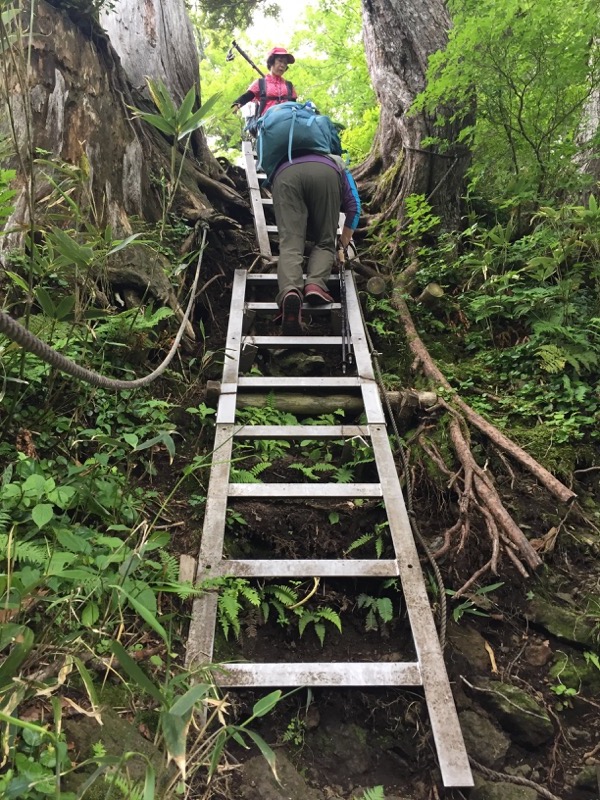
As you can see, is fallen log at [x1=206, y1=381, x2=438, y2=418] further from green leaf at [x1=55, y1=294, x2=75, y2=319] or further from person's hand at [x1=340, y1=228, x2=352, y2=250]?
person's hand at [x1=340, y1=228, x2=352, y2=250]

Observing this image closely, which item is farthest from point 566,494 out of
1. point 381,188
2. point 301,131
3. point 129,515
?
point 381,188

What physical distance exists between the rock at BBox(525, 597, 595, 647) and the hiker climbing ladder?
0.58 m

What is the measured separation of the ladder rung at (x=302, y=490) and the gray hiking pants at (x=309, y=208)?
2.01m

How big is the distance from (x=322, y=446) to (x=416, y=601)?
1214 mm

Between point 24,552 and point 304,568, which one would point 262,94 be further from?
point 24,552

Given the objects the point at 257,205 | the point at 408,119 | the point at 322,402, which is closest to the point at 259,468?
the point at 322,402

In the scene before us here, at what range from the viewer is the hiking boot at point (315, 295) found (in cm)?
419

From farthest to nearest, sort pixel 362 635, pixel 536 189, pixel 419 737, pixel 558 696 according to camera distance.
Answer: pixel 536 189, pixel 362 635, pixel 558 696, pixel 419 737

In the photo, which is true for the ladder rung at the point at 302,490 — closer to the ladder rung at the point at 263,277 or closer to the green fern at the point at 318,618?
the green fern at the point at 318,618

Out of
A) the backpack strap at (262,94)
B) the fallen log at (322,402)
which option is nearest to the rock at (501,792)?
the fallen log at (322,402)

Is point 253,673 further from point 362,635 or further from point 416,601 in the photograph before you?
point 416,601

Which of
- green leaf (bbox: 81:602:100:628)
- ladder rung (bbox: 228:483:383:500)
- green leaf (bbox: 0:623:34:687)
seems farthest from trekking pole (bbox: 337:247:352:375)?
green leaf (bbox: 0:623:34:687)

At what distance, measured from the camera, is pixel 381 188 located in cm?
623

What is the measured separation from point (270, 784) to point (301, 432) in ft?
5.79
